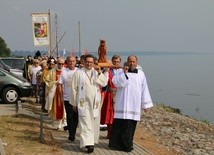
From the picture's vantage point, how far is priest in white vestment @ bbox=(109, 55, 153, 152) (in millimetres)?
9820

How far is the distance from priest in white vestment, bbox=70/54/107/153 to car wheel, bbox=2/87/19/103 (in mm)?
8507

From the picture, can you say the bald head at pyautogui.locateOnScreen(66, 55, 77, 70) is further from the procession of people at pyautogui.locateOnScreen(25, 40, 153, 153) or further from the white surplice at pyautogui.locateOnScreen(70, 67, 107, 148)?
the white surplice at pyautogui.locateOnScreen(70, 67, 107, 148)

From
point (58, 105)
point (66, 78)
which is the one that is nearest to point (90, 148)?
point (66, 78)

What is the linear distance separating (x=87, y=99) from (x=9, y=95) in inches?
346

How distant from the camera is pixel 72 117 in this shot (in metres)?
10.6

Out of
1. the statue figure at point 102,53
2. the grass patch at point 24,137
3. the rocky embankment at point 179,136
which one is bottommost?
the rocky embankment at point 179,136

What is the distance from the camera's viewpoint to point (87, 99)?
9.61 metres

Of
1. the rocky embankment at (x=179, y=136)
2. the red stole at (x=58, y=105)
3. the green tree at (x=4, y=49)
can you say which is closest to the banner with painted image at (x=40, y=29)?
the rocky embankment at (x=179, y=136)

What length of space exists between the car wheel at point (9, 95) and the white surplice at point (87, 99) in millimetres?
8532

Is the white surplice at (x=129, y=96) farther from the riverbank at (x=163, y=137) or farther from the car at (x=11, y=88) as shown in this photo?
the car at (x=11, y=88)

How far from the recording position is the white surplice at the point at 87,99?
950 centimetres

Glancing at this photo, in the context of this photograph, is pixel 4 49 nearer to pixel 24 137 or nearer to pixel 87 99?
pixel 24 137

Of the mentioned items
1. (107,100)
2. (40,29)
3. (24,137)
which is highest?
(40,29)

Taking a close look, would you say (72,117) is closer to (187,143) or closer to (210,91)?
(187,143)
